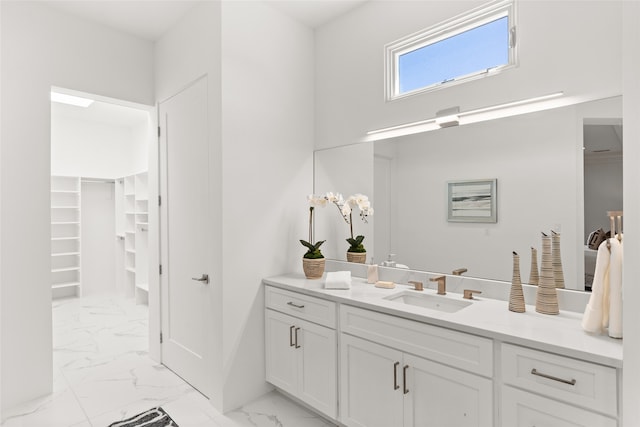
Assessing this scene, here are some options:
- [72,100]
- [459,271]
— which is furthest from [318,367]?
[72,100]

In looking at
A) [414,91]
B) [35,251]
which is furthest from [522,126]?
[35,251]

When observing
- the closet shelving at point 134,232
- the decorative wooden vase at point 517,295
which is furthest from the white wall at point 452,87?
the closet shelving at point 134,232

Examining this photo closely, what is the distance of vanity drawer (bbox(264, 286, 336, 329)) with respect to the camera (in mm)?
2148

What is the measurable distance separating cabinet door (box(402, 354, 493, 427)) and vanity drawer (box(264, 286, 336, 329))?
0.54m

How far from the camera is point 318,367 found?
221cm

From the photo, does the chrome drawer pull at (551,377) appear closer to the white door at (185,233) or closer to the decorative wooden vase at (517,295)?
the decorative wooden vase at (517,295)

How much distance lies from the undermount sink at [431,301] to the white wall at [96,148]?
472 centimetres

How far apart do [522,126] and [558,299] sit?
36.3 inches

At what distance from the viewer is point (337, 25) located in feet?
9.28

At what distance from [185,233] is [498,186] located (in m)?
2.22

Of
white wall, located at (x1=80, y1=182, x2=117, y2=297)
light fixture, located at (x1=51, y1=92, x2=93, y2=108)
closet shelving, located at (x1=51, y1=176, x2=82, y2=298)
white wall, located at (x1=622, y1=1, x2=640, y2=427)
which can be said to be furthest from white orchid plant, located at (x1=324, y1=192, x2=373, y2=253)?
white wall, located at (x1=80, y1=182, x2=117, y2=297)

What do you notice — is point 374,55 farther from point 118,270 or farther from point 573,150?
point 118,270

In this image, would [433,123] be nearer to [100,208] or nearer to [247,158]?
[247,158]

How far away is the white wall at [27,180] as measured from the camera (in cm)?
242
